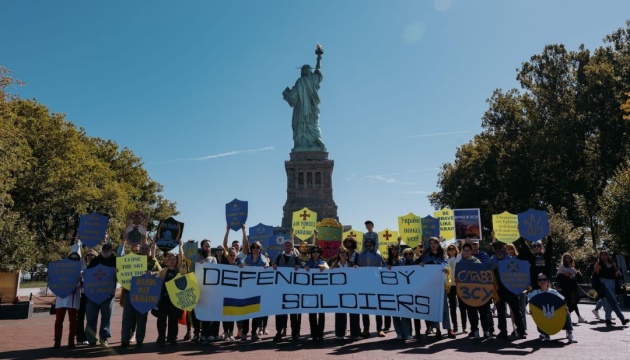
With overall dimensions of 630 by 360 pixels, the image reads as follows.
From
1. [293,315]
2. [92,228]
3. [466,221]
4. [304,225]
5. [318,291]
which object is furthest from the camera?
[466,221]

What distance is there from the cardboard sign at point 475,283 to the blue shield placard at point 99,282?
7.29m

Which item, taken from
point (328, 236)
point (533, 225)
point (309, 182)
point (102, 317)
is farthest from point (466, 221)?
point (309, 182)

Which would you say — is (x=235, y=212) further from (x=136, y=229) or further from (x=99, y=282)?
(x=99, y=282)

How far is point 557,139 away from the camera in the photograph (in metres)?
36.8

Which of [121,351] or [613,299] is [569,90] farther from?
[121,351]

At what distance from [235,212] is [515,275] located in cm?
830

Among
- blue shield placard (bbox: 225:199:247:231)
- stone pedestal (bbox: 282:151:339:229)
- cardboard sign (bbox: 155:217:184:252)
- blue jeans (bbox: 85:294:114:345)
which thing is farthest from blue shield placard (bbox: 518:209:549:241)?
stone pedestal (bbox: 282:151:339:229)

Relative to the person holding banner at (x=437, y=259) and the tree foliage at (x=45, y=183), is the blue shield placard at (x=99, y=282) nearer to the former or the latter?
the person holding banner at (x=437, y=259)

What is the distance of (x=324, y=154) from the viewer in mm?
52438

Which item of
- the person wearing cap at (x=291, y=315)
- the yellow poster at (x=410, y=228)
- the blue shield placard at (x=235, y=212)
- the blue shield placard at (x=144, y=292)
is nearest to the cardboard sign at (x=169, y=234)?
the blue shield placard at (x=144, y=292)

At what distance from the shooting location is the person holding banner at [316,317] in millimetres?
10852

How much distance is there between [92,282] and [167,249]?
6.71 ft

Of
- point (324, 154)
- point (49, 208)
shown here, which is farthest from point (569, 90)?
point (49, 208)

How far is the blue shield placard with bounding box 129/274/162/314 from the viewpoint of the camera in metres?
10.2
